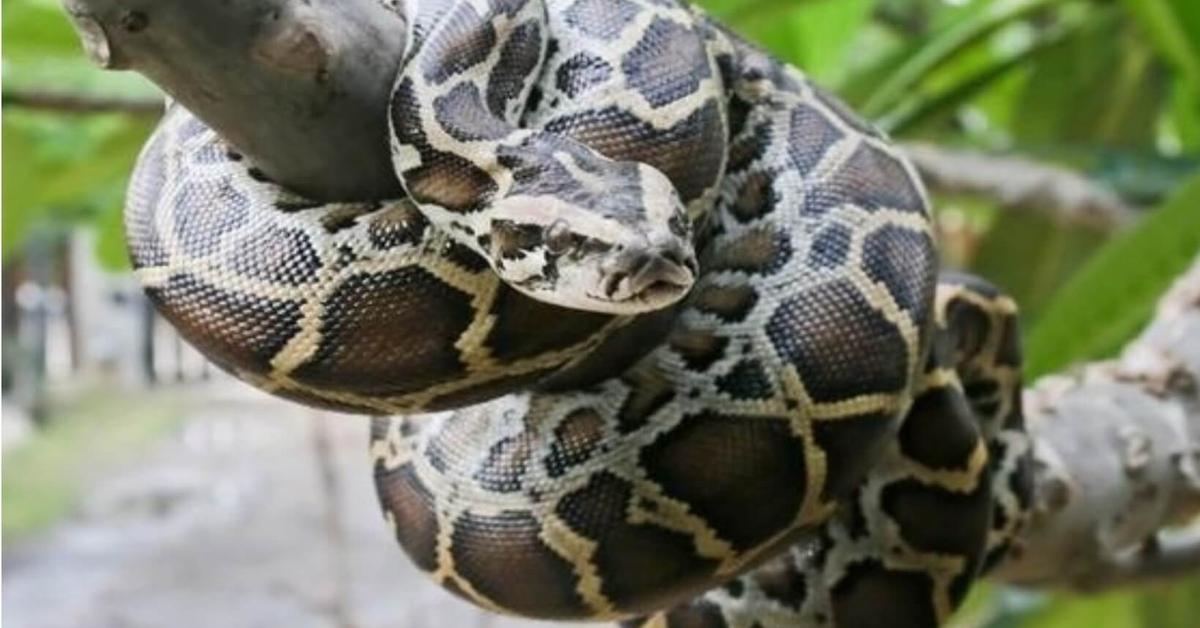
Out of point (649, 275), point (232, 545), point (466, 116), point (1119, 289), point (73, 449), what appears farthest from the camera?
point (73, 449)

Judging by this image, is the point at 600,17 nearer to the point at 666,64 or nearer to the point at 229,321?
the point at 666,64

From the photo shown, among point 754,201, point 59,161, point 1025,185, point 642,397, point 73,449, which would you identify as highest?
point 754,201

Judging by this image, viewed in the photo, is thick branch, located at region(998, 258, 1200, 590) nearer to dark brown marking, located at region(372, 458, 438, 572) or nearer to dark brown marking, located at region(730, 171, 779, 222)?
dark brown marking, located at region(730, 171, 779, 222)

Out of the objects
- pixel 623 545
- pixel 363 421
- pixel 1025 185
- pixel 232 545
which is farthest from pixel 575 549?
pixel 232 545

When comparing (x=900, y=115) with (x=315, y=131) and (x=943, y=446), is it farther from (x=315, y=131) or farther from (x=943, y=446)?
(x=315, y=131)

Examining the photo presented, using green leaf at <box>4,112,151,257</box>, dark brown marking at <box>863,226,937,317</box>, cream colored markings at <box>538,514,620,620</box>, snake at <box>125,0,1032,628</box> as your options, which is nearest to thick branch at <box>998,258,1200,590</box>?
snake at <box>125,0,1032,628</box>

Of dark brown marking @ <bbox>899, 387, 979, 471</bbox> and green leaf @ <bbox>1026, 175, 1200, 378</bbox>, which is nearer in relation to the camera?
dark brown marking @ <bbox>899, 387, 979, 471</bbox>

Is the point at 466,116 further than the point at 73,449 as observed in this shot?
No
